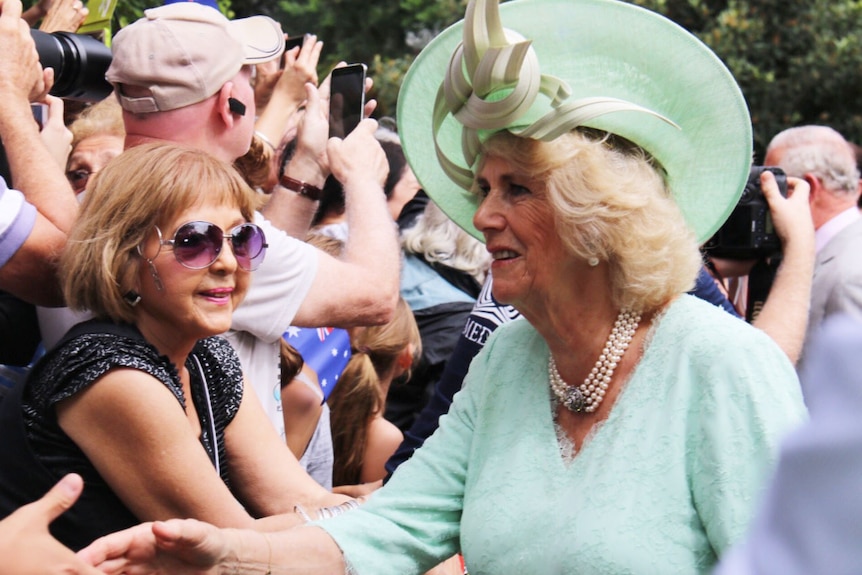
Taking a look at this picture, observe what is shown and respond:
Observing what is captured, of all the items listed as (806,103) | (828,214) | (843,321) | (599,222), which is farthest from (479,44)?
(806,103)

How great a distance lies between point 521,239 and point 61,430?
Result: 1039 millimetres

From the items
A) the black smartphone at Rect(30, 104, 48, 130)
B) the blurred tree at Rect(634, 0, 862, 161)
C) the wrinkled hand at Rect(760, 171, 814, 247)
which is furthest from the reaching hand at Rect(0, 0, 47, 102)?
the blurred tree at Rect(634, 0, 862, 161)

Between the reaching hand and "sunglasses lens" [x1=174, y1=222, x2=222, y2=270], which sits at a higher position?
the reaching hand

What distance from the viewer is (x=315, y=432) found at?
12.5 ft

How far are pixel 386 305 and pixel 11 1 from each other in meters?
1.24

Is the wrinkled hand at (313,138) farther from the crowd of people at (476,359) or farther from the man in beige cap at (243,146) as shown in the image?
the crowd of people at (476,359)

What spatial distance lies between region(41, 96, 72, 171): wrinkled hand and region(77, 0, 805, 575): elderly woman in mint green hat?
47.7 inches

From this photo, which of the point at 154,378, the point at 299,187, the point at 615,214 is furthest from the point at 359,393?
the point at 615,214

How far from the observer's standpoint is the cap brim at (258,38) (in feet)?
11.2

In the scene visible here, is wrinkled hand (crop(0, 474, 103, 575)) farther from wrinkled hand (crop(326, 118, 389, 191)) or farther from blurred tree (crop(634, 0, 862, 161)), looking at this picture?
blurred tree (crop(634, 0, 862, 161))

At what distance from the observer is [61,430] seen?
8.12ft

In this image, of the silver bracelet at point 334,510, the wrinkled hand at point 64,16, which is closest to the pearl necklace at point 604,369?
the silver bracelet at point 334,510

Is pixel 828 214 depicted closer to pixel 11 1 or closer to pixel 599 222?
pixel 599 222

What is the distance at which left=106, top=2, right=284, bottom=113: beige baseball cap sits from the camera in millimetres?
3143
